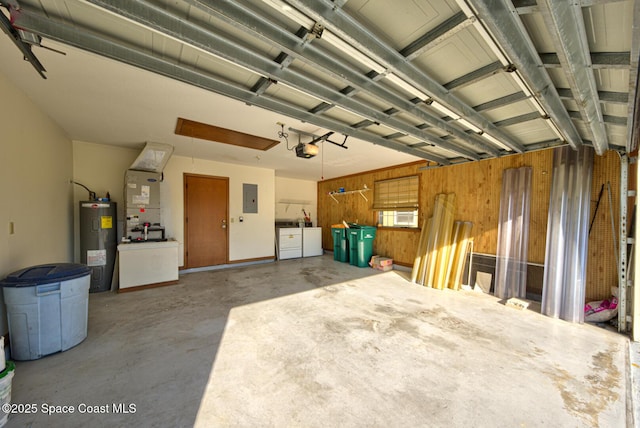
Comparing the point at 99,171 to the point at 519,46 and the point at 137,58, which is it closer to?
the point at 137,58

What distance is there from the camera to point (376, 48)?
4.85 feet

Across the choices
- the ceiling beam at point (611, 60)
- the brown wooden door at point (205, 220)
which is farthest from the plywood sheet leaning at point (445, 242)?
the brown wooden door at point (205, 220)

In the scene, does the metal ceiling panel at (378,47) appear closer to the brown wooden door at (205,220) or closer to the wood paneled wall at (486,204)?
the wood paneled wall at (486,204)

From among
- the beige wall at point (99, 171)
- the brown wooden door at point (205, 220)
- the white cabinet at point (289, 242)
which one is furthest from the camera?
the white cabinet at point (289, 242)

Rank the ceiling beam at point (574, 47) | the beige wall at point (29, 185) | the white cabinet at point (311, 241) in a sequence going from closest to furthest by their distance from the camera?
the ceiling beam at point (574, 47), the beige wall at point (29, 185), the white cabinet at point (311, 241)

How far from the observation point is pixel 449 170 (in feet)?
15.3

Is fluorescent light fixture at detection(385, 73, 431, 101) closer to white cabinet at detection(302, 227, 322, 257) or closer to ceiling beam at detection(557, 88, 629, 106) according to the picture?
ceiling beam at detection(557, 88, 629, 106)

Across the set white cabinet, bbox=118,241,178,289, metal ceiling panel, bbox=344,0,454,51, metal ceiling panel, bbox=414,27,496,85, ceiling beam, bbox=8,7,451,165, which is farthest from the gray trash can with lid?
metal ceiling panel, bbox=414,27,496,85

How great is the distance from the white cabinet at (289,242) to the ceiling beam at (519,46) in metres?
5.62

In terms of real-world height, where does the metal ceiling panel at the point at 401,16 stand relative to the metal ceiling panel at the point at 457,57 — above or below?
above

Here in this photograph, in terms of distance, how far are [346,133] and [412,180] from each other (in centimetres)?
297

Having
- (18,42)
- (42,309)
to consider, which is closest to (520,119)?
(18,42)

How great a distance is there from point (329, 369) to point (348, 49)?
2.42 metres

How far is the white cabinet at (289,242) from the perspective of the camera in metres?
6.54
